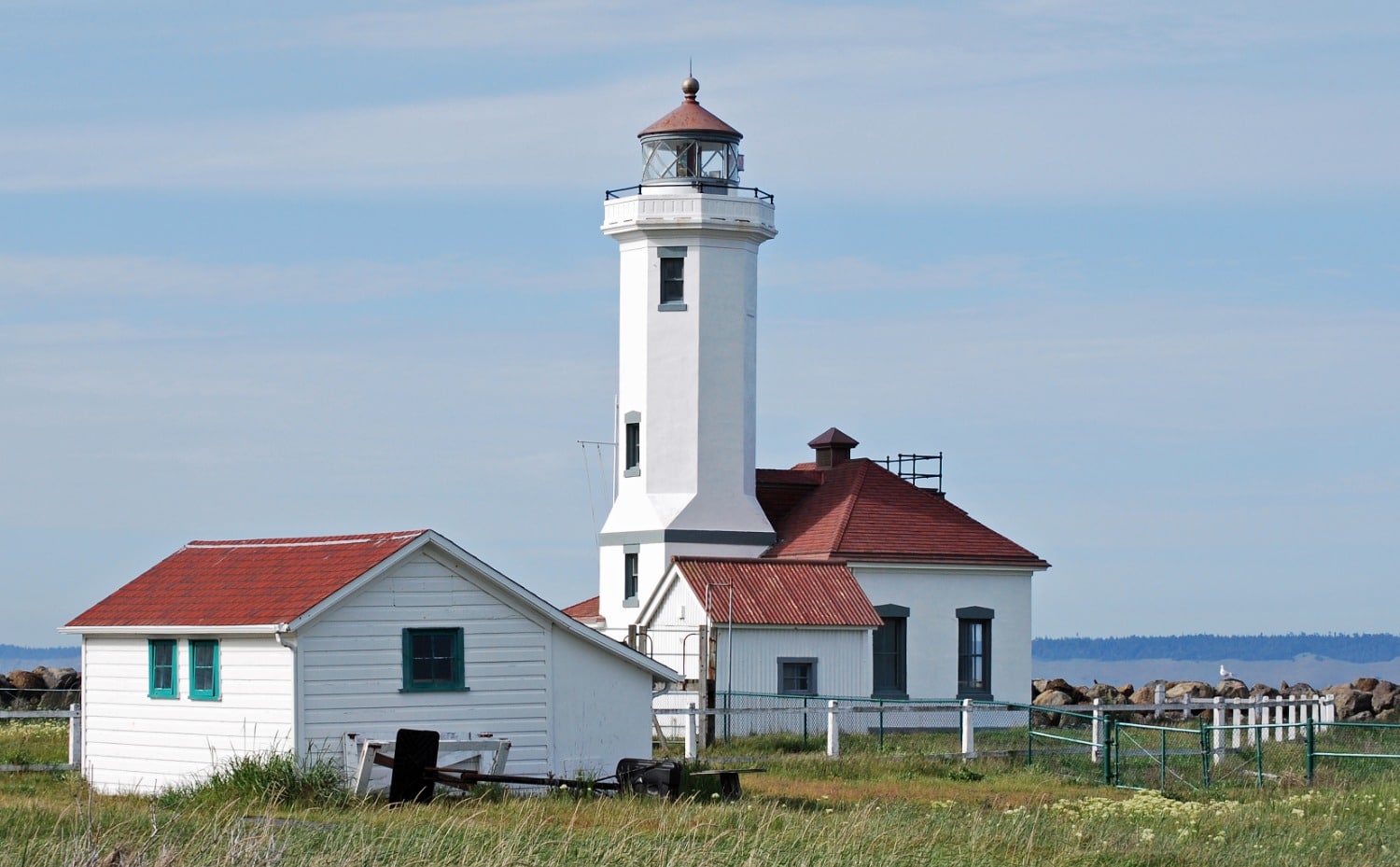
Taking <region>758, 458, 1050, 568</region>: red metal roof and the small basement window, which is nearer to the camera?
<region>758, 458, 1050, 568</region>: red metal roof

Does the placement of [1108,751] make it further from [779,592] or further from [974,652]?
[974,652]

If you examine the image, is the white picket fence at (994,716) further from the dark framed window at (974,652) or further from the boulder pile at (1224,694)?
the boulder pile at (1224,694)

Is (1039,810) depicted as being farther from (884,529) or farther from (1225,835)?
(884,529)

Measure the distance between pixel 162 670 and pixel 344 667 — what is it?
2.92 metres

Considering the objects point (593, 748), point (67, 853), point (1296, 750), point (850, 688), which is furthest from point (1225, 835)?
point (850, 688)

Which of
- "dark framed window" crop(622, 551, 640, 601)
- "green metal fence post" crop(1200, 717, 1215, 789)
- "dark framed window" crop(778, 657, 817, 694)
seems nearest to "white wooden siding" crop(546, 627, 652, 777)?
"green metal fence post" crop(1200, 717, 1215, 789)

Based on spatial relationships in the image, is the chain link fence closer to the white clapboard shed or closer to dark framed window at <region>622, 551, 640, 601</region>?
the white clapboard shed

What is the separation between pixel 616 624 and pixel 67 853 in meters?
27.5

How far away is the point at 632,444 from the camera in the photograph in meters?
40.5

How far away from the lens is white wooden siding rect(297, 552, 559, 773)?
22.4 metres

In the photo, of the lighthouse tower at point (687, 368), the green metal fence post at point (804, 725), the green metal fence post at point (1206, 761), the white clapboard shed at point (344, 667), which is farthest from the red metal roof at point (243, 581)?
the lighthouse tower at point (687, 368)

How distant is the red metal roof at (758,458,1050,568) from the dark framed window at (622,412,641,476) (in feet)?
9.12

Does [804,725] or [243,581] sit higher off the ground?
[243,581]

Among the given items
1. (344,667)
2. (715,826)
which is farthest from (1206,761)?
(344,667)
